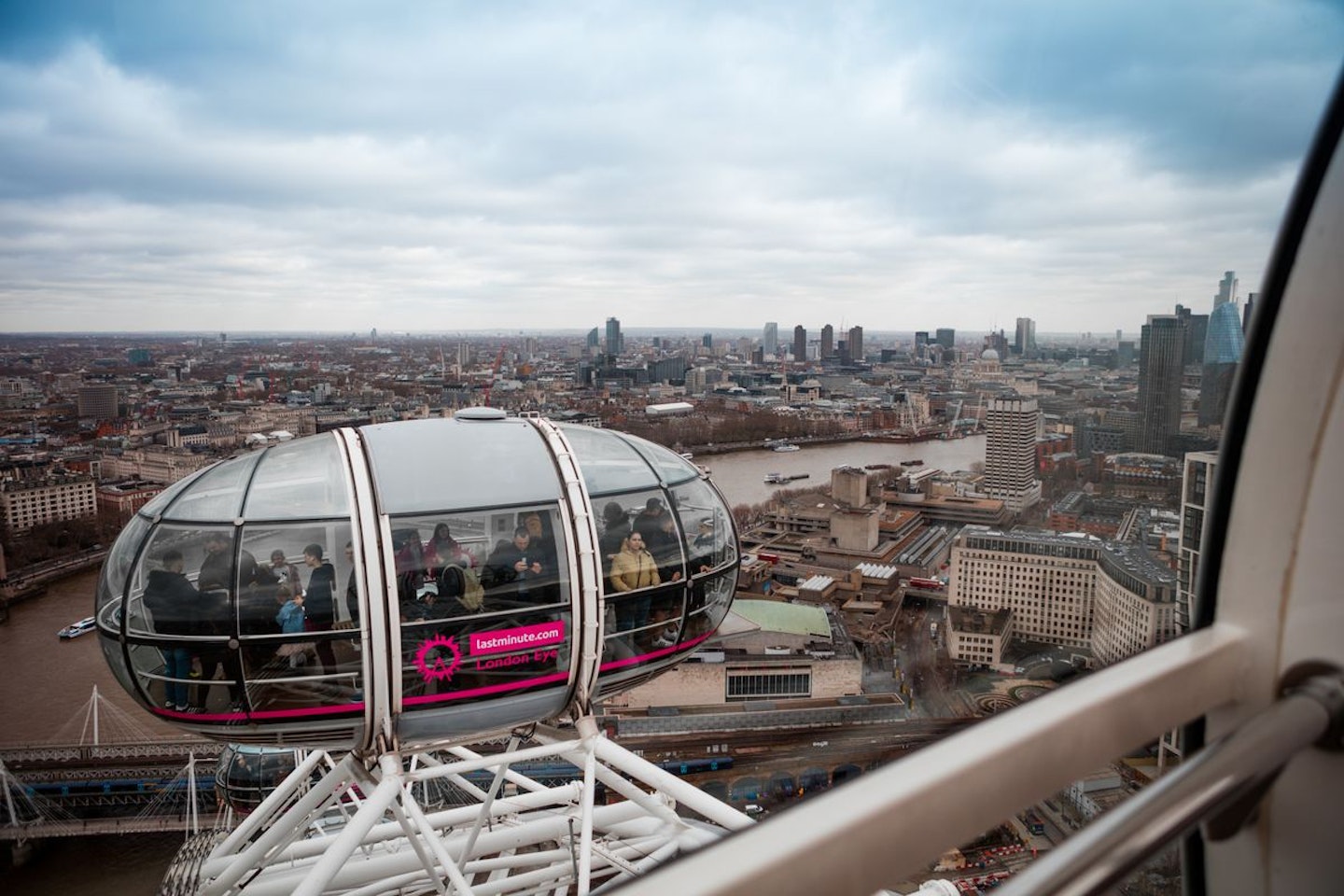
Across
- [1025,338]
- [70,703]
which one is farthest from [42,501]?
[1025,338]

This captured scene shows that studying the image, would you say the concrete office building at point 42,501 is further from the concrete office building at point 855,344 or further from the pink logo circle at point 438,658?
the concrete office building at point 855,344

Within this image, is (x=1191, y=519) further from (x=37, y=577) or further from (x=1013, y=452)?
(x=37, y=577)

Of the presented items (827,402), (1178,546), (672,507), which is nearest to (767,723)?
(672,507)

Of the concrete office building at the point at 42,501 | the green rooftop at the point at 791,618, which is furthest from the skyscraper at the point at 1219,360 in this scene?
the concrete office building at the point at 42,501

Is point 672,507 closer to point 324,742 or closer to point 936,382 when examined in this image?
point 324,742

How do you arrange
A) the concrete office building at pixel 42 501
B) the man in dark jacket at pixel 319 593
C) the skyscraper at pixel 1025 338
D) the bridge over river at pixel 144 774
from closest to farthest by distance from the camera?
the man in dark jacket at pixel 319 593 < the skyscraper at pixel 1025 338 < the bridge over river at pixel 144 774 < the concrete office building at pixel 42 501
